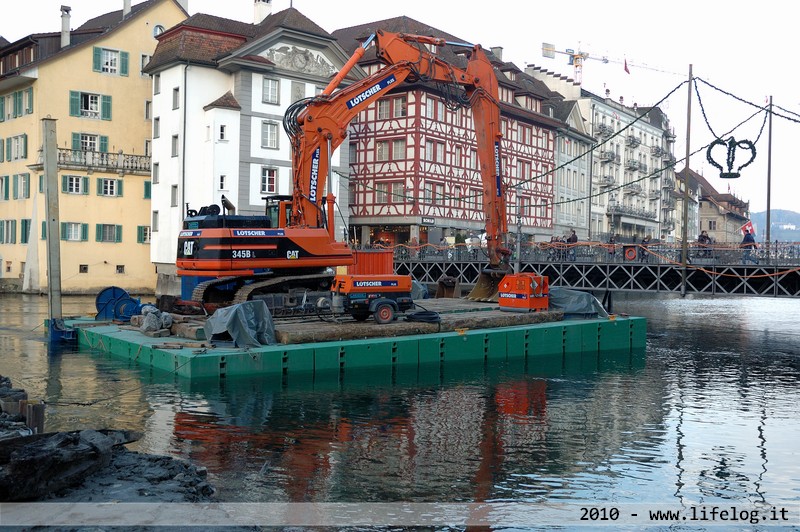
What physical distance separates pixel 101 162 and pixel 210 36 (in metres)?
10.7

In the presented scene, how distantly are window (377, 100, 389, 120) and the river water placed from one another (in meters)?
36.8

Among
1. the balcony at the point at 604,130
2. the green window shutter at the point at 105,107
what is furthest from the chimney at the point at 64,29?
the balcony at the point at 604,130

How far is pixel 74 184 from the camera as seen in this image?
54.2 metres

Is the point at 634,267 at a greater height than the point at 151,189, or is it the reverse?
the point at 151,189

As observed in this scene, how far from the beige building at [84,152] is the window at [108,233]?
0.21 ft

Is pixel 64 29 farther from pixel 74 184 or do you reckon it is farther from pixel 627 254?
pixel 627 254

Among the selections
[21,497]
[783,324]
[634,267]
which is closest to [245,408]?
[21,497]

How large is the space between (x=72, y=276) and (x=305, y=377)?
36.3m

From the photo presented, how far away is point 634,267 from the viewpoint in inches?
1478

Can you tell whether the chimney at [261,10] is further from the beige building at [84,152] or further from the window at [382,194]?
the window at [382,194]

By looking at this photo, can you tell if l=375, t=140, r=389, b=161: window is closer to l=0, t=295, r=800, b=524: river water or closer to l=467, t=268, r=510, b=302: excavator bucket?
l=467, t=268, r=510, b=302: excavator bucket

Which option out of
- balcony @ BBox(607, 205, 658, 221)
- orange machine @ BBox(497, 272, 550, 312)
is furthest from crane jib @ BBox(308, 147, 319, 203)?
balcony @ BBox(607, 205, 658, 221)

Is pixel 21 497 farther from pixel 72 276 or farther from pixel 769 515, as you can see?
pixel 72 276

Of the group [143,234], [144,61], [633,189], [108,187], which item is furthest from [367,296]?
[633,189]
